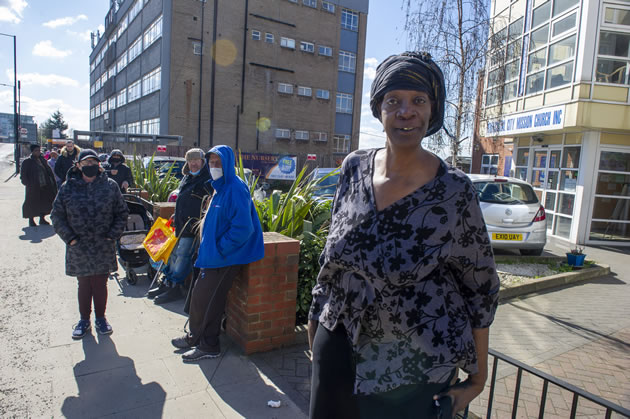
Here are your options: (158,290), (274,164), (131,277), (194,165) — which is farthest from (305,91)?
(158,290)

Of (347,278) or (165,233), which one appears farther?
(165,233)

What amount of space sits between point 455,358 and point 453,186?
24.1 inches

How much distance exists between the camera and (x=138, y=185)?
952cm

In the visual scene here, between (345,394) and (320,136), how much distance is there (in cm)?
3681

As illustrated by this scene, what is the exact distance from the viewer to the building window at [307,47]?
35875 mm

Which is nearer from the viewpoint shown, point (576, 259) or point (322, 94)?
Result: point (576, 259)

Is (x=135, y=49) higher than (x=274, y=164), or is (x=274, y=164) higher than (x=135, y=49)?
(x=135, y=49)

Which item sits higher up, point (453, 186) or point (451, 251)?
point (453, 186)

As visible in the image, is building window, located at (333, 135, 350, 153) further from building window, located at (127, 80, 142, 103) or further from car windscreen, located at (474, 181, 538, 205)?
car windscreen, located at (474, 181, 538, 205)

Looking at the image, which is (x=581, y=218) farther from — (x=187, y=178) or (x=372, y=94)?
(x=372, y=94)

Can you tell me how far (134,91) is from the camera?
38844mm

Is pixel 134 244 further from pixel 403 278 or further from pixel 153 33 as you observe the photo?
pixel 153 33

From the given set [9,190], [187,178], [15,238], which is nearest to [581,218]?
[187,178]

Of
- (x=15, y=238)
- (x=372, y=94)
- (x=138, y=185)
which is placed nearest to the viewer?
(x=372, y=94)
